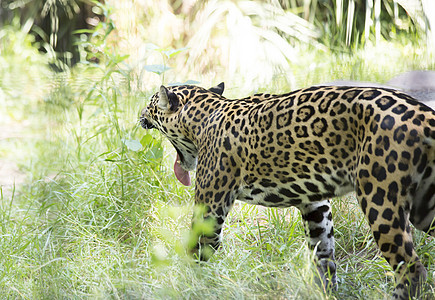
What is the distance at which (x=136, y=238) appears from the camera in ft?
13.8

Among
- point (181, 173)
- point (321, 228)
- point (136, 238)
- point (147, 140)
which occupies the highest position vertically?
point (147, 140)

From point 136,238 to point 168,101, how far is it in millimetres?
1054

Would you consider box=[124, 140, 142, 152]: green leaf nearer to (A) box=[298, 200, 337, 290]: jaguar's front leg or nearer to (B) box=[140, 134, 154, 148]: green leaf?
(B) box=[140, 134, 154, 148]: green leaf

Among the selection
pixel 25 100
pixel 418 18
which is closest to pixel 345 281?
pixel 418 18

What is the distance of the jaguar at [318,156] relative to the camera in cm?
268

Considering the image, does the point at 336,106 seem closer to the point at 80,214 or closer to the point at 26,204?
the point at 80,214

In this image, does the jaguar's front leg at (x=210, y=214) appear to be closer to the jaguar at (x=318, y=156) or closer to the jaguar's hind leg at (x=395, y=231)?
the jaguar at (x=318, y=156)

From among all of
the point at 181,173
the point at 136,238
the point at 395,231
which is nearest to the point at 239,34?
the point at 181,173

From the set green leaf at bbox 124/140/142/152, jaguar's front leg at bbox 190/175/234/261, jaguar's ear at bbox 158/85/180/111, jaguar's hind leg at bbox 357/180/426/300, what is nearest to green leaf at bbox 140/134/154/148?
green leaf at bbox 124/140/142/152

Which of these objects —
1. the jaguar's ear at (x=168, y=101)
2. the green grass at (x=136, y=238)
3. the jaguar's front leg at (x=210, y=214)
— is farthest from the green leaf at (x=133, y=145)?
the jaguar's front leg at (x=210, y=214)

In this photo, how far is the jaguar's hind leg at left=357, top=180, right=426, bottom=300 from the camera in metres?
2.68

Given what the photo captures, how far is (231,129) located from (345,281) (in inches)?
46.8

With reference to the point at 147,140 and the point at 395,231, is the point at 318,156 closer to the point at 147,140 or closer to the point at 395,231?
the point at 395,231

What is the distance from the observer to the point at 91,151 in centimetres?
520
